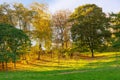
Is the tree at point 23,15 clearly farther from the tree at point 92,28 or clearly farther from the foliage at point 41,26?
the tree at point 92,28

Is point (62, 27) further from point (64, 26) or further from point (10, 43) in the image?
point (10, 43)

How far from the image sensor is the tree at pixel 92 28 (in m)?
75.3

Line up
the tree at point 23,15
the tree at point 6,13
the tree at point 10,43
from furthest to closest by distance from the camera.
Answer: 1. the tree at point 23,15
2. the tree at point 6,13
3. the tree at point 10,43

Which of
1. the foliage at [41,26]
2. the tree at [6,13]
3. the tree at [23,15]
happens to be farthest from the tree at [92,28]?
the tree at [6,13]

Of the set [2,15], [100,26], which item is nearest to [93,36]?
[100,26]

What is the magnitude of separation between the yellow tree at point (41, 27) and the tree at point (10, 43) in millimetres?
14255

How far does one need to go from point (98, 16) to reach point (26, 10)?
17.6 metres

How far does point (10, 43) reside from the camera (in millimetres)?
54656

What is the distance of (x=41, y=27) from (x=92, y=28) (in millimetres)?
12626

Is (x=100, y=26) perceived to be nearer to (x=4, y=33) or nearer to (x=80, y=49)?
(x=80, y=49)

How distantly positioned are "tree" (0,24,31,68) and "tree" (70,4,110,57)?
75.3 ft

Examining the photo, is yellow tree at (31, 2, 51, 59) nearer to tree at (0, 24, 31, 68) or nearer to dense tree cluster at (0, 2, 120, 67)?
dense tree cluster at (0, 2, 120, 67)

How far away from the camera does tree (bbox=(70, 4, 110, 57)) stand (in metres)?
75.3

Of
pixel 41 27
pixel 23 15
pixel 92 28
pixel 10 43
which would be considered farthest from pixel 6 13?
pixel 92 28
